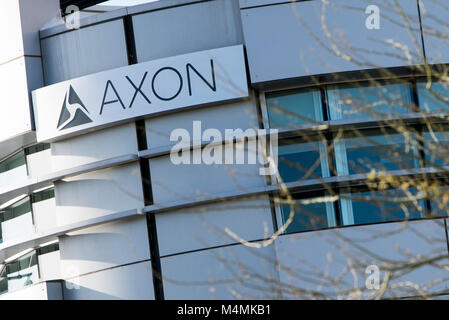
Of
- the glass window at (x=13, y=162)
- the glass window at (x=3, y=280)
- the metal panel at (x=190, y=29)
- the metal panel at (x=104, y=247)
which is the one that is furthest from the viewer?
the glass window at (x=13, y=162)

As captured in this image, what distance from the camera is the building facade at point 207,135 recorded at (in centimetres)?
1844

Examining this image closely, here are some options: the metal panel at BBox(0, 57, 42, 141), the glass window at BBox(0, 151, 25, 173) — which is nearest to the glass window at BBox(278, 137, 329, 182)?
the metal panel at BBox(0, 57, 42, 141)

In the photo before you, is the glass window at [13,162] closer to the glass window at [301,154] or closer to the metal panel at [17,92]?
the metal panel at [17,92]

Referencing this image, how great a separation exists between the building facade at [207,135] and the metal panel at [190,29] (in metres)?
0.03

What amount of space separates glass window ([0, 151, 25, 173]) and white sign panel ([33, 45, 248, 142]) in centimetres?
201

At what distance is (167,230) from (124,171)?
149 cm

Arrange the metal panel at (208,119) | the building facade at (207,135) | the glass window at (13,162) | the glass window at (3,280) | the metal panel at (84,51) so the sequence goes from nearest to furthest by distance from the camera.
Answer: the building facade at (207,135) → the metal panel at (208,119) → the metal panel at (84,51) → the glass window at (3,280) → the glass window at (13,162)

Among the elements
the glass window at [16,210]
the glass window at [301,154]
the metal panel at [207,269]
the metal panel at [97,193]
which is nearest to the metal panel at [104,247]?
the metal panel at [97,193]

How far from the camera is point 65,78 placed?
20.4 meters

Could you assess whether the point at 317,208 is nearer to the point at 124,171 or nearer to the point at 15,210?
the point at 124,171

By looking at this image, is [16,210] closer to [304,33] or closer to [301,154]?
[301,154]

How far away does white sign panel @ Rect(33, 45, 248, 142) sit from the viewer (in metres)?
19.0
